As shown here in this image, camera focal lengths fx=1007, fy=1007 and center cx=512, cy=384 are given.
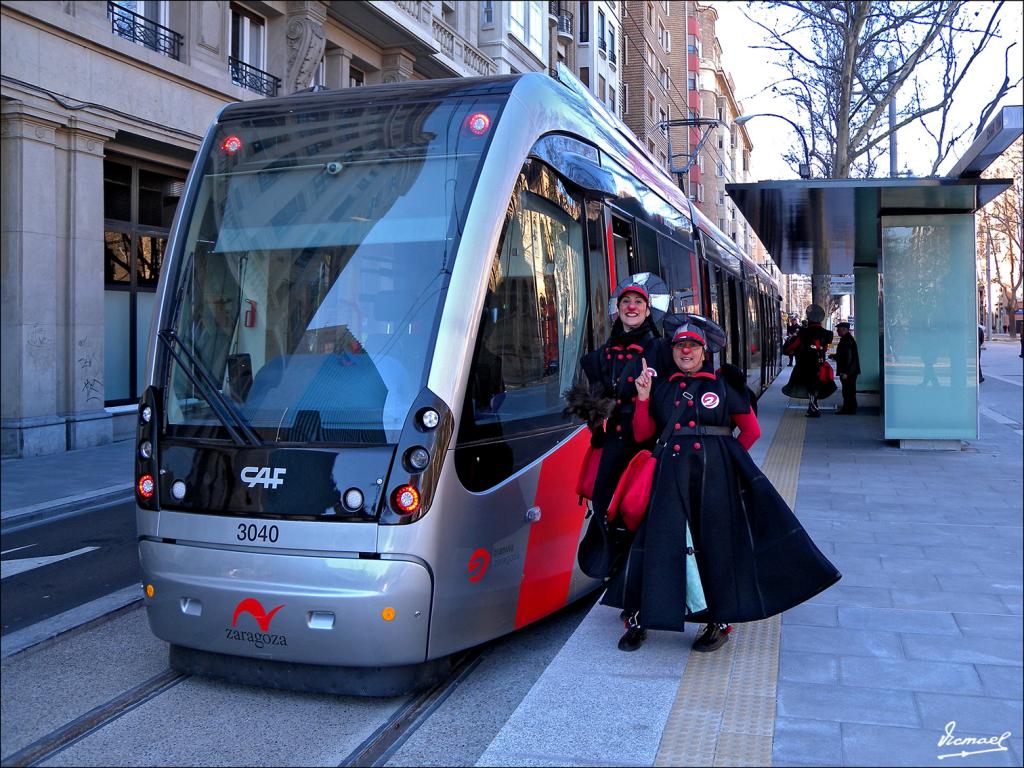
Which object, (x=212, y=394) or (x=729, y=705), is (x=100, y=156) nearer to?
(x=212, y=394)

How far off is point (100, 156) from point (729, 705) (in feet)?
46.0

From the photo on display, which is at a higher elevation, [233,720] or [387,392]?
[387,392]

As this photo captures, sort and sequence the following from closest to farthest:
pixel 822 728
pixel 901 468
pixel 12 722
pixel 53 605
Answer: pixel 822 728
pixel 12 722
pixel 53 605
pixel 901 468

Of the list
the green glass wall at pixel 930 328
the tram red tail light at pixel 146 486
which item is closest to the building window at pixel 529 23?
the green glass wall at pixel 930 328

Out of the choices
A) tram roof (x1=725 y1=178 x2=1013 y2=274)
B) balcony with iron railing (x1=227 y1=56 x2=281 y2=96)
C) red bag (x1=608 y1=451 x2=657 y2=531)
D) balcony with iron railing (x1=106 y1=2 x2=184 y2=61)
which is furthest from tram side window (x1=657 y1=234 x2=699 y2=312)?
balcony with iron railing (x1=227 y1=56 x2=281 y2=96)

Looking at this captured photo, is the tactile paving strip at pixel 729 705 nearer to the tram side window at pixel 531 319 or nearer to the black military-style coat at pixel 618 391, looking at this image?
the black military-style coat at pixel 618 391

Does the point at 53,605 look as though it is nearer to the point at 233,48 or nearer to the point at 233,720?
the point at 233,720

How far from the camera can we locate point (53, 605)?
6168mm

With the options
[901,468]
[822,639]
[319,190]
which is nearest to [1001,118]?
[901,468]

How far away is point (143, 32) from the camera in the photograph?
16.0 m

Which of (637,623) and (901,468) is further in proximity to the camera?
(901,468)

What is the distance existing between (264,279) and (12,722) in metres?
2.14

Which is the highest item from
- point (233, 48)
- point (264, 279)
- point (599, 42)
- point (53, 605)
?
point (599, 42)

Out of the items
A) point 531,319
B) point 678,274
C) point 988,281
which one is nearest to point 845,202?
point 678,274
